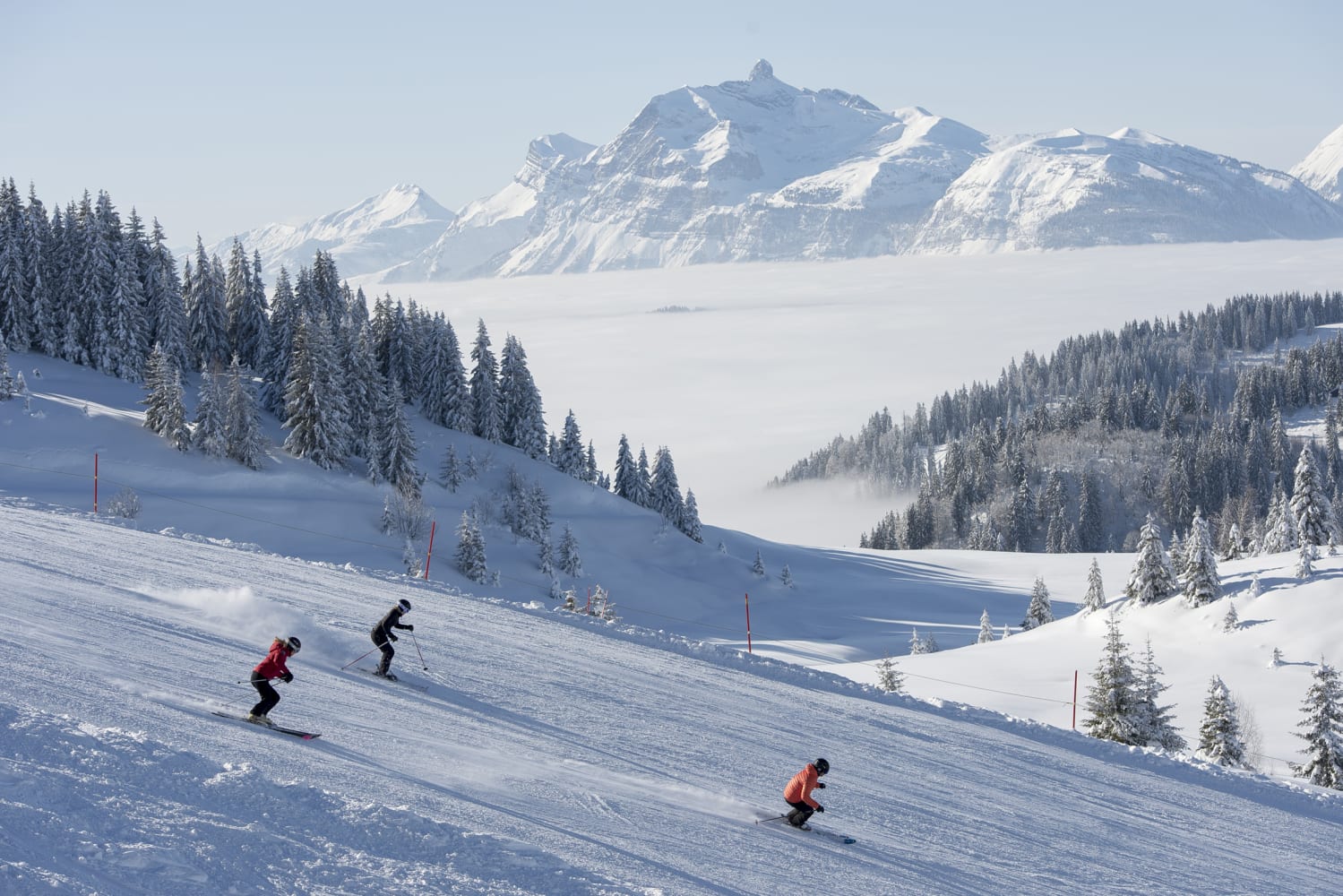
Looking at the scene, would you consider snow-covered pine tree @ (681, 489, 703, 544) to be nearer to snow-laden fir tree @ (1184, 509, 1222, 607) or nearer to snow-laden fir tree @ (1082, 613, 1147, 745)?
snow-laden fir tree @ (1184, 509, 1222, 607)

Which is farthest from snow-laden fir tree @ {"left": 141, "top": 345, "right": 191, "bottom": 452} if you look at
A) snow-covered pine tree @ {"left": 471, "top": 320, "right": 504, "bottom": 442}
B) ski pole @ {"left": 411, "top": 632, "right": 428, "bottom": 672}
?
ski pole @ {"left": 411, "top": 632, "right": 428, "bottom": 672}

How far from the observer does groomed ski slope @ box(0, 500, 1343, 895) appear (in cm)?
1055

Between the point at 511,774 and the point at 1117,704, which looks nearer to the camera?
the point at 511,774

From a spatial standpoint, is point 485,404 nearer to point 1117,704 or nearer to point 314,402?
point 314,402

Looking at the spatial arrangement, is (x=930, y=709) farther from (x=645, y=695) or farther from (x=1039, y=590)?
(x=1039, y=590)

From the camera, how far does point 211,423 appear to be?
198 feet

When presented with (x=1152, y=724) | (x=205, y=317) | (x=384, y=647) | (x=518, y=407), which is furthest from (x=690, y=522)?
(x=384, y=647)

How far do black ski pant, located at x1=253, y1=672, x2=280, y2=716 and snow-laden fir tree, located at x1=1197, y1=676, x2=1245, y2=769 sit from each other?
24003mm

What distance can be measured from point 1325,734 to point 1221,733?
2690 millimetres

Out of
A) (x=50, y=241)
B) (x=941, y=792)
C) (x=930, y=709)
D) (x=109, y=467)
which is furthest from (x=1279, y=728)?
(x=50, y=241)

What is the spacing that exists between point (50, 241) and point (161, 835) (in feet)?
256

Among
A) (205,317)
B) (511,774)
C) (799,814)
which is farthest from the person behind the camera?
(205,317)

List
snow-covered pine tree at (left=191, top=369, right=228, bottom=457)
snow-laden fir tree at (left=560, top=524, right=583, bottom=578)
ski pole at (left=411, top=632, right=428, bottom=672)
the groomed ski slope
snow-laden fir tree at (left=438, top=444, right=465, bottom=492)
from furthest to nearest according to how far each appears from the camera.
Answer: snow-laden fir tree at (left=438, top=444, right=465, bottom=492)
snow-laden fir tree at (left=560, top=524, right=583, bottom=578)
snow-covered pine tree at (left=191, top=369, right=228, bottom=457)
ski pole at (left=411, top=632, right=428, bottom=672)
the groomed ski slope

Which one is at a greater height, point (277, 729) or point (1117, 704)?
point (277, 729)
